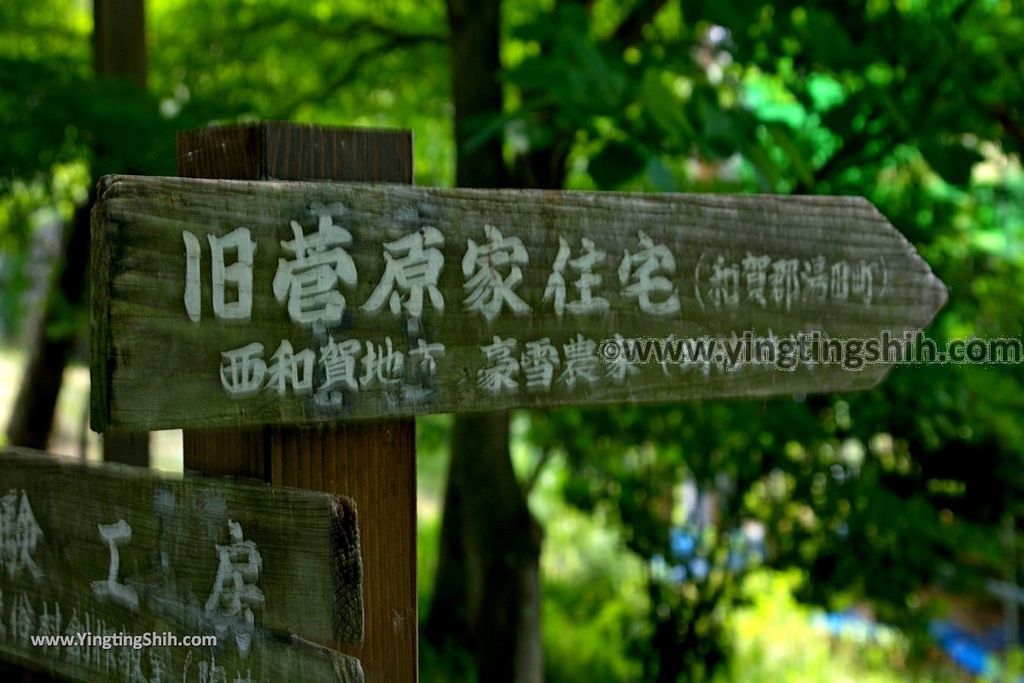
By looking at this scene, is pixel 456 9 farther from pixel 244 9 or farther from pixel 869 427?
pixel 869 427

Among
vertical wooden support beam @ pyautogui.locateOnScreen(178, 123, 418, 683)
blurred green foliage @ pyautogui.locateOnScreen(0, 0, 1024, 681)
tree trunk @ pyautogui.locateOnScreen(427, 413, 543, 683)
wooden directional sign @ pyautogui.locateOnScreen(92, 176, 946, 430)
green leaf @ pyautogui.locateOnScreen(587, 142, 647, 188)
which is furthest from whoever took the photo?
tree trunk @ pyautogui.locateOnScreen(427, 413, 543, 683)

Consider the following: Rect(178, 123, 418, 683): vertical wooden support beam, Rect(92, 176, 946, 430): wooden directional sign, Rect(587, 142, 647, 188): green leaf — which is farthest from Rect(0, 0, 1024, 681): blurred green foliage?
Rect(178, 123, 418, 683): vertical wooden support beam

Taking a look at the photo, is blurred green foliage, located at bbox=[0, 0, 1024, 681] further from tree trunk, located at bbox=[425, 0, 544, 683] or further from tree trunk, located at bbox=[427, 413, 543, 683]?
tree trunk, located at bbox=[427, 413, 543, 683]

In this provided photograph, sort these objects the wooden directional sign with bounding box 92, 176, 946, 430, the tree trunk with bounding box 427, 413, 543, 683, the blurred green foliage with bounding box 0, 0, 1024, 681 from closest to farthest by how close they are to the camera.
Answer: the wooden directional sign with bounding box 92, 176, 946, 430, the blurred green foliage with bounding box 0, 0, 1024, 681, the tree trunk with bounding box 427, 413, 543, 683

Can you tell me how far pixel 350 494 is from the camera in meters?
1.10

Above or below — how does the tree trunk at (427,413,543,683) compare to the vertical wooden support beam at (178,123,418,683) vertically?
below

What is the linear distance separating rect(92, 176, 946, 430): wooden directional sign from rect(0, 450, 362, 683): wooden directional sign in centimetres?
13

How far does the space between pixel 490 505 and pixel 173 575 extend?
2.38m

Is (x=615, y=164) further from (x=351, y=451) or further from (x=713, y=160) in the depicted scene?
(x=351, y=451)

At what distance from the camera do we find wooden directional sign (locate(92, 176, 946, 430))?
0.91 m

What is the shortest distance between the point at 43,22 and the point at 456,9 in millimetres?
1995

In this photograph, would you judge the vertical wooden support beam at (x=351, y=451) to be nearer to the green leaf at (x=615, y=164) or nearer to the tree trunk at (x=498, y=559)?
the green leaf at (x=615, y=164)

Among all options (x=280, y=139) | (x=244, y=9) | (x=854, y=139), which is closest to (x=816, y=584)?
(x=854, y=139)

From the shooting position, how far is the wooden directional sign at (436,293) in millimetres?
907
